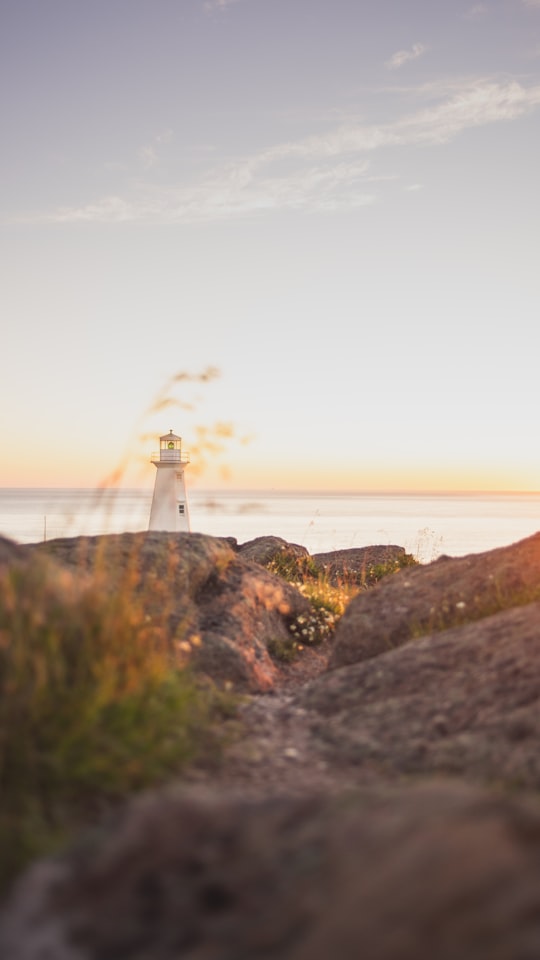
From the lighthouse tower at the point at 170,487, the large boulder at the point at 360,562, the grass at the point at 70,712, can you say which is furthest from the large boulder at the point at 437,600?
the lighthouse tower at the point at 170,487

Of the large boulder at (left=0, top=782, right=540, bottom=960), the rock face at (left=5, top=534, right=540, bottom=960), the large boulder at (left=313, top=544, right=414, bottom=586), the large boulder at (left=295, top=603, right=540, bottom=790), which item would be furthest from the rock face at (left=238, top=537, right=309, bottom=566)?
the large boulder at (left=0, top=782, right=540, bottom=960)

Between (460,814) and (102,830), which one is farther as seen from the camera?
(102,830)

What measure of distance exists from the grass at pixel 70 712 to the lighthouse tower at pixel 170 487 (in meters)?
22.3

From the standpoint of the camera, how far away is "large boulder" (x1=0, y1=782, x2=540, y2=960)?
256 centimetres

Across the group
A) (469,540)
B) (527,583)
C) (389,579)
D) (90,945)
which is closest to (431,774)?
(90,945)

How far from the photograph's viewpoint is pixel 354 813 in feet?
11.0

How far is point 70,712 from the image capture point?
4.14m

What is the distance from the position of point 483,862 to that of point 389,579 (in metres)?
7.60

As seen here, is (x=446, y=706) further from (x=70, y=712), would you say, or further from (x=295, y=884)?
(x=295, y=884)

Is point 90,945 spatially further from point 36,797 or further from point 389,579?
point 389,579

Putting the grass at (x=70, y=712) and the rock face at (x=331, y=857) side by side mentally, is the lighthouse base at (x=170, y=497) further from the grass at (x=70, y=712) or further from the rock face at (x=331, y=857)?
the grass at (x=70, y=712)

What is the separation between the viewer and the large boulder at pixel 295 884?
256 cm

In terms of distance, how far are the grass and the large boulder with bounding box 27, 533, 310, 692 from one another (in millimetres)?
2463

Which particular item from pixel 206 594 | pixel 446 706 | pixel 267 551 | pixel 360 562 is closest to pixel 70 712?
pixel 446 706
